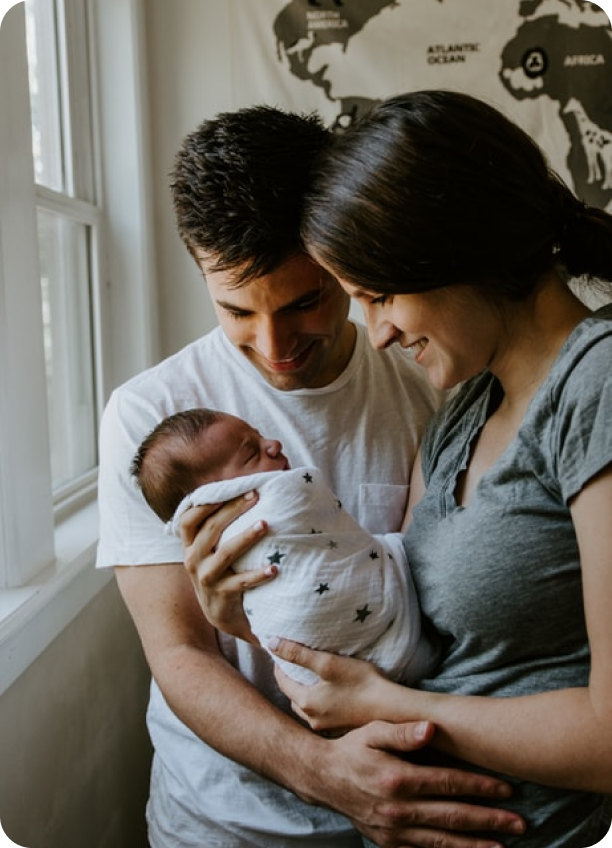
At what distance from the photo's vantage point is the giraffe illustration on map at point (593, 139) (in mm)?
2494

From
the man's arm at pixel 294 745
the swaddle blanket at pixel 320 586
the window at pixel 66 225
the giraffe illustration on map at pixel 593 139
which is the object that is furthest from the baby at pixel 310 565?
the giraffe illustration on map at pixel 593 139

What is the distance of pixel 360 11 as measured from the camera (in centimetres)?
246

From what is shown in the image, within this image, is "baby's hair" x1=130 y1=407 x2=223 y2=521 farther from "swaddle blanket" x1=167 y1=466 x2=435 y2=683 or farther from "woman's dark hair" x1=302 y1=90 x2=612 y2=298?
"woman's dark hair" x1=302 y1=90 x2=612 y2=298

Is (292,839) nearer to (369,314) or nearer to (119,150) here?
(369,314)

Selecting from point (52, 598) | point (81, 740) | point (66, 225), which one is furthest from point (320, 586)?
point (66, 225)

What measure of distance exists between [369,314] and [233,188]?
35 cm

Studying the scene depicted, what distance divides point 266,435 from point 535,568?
62 centimetres

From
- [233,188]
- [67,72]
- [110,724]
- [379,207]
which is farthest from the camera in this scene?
[67,72]

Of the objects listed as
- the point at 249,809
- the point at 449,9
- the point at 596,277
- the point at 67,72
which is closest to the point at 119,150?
the point at 67,72

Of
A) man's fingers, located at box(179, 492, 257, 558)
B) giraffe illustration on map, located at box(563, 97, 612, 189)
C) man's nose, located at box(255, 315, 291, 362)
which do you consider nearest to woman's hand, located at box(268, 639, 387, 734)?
man's fingers, located at box(179, 492, 257, 558)

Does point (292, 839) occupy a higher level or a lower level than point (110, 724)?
higher

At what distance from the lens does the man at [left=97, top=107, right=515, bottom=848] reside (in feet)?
3.73

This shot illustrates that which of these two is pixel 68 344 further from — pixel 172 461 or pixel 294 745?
pixel 294 745

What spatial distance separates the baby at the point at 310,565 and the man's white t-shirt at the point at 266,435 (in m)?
0.18
